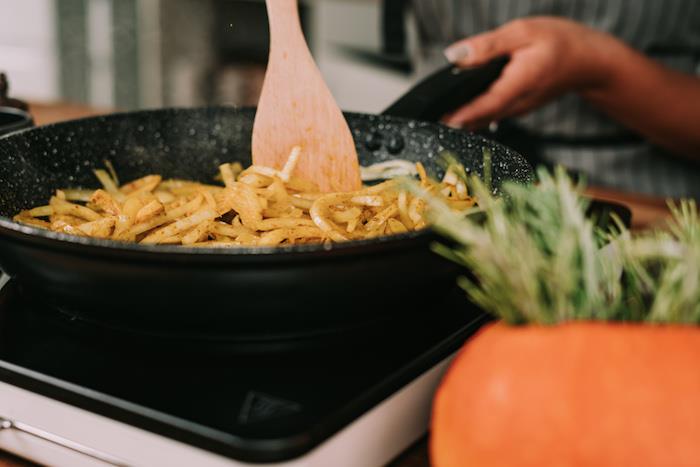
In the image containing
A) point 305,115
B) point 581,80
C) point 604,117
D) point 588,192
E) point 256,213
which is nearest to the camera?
point 256,213

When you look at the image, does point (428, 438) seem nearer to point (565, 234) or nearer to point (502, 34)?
point (565, 234)

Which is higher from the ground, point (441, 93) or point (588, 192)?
point (441, 93)

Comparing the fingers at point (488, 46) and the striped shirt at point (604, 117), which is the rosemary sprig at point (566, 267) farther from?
the striped shirt at point (604, 117)

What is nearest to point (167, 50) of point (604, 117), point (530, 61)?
point (604, 117)

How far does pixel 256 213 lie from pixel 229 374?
219 millimetres

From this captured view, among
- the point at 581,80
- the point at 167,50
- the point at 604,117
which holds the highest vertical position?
the point at 581,80

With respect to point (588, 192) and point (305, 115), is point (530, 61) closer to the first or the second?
point (588, 192)

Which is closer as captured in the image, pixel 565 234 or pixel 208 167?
pixel 565 234

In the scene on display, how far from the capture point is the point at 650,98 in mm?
1497

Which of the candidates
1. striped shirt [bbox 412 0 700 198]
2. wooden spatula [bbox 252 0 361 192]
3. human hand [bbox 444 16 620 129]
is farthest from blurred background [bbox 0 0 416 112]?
wooden spatula [bbox 252 0 361 192]

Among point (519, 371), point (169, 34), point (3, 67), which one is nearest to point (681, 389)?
point (519, 371)

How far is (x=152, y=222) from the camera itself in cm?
73

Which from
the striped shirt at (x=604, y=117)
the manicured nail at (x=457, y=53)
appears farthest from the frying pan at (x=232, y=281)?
the striped shirt at (x=604, y=117)

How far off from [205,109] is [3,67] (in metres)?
3.34
